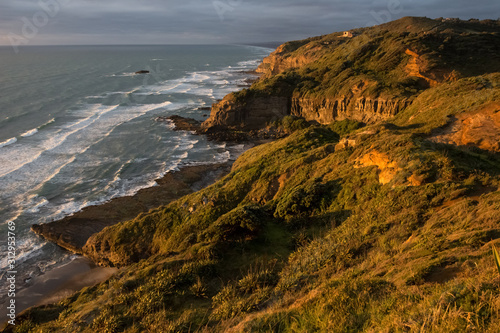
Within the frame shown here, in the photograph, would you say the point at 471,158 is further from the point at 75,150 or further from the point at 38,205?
the point at 75,150

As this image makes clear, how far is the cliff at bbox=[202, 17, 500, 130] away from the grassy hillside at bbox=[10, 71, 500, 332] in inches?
957

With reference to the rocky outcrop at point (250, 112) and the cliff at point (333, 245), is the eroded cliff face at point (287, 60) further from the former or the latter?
the cliff at point (333, 245)

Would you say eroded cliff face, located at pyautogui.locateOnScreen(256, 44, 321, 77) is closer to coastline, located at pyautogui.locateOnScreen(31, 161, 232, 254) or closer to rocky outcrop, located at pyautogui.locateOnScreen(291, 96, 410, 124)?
rocky outcrop, located at pyautogui.locateOnScreen(291, 96, 410, 124)

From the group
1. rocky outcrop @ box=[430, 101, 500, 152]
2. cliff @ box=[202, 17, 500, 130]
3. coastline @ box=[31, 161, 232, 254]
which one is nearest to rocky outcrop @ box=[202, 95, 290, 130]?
cliff @ box=[202, 17, 500, 130]

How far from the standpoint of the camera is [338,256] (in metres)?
10.2

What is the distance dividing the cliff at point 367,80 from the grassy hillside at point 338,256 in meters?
24.3

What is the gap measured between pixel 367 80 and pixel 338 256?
42.3 m

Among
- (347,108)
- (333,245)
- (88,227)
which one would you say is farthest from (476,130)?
(347,108)

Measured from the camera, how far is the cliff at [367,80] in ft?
140

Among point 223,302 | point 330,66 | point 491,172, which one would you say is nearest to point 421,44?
point 330,66

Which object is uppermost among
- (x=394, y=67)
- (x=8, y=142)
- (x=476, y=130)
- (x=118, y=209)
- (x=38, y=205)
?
(x=394, y=67)

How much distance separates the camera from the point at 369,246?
10.5 meters

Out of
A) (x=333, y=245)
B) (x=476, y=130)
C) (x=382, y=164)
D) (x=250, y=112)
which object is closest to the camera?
(x=333, y=245)

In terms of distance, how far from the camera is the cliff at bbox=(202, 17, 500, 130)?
140ft
